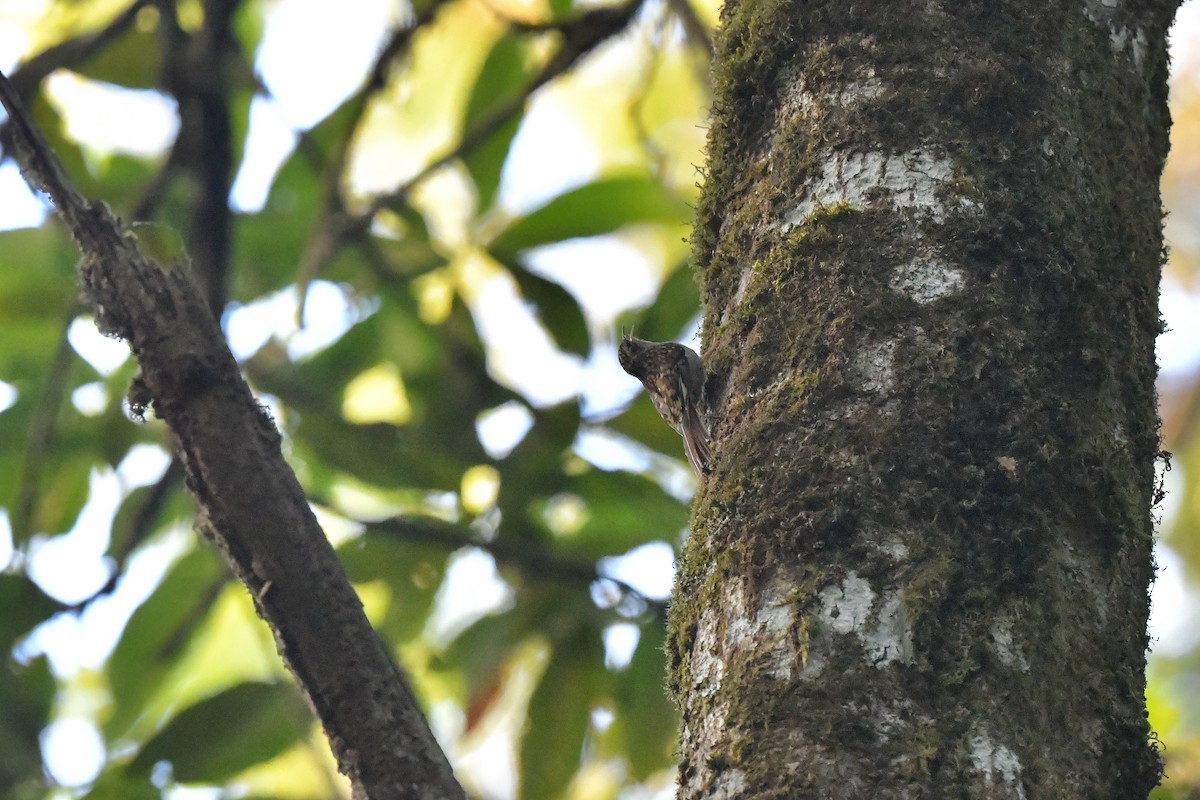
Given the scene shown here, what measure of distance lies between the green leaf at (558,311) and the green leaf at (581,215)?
100 mm

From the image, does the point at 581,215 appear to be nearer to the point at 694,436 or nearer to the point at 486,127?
the point at 486,127

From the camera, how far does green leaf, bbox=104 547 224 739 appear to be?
3121 millimetres

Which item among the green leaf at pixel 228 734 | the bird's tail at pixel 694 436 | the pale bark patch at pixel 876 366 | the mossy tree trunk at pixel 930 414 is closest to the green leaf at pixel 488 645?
the green leaf at pixel 228 734

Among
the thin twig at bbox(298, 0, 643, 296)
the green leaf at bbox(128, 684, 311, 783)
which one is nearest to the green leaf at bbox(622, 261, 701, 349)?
the thin twig at bbox(298, 0, 643, 296)

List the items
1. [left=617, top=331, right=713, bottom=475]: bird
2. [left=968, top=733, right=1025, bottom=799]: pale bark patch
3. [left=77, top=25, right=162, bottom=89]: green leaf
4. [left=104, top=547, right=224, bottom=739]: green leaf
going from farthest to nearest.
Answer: [left=77, top=25, right=162, bottom=89]: green leaf, [left=104, top=547, right=224, bottom=739]: green leaf, [left=617, top=331, right=713, bottom=475]: bird, [left=968, top=733, right=1025, bottom=799]: pale bark patch

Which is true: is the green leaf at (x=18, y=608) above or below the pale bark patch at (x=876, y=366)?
above

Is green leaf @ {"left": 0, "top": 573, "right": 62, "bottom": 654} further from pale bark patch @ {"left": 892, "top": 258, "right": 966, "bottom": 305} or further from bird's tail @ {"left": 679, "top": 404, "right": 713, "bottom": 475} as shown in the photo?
pale bark patch @ {"left": 892, "top": 258, "right": 966, "bottom": 305}

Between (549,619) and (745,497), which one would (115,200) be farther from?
(745,497)

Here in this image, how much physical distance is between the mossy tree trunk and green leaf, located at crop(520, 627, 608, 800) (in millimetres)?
1397

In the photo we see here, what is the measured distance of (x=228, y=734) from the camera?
9.57 feet

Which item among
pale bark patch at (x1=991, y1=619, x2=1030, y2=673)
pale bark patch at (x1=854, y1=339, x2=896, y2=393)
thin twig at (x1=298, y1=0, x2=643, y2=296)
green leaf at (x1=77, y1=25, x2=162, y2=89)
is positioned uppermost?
green leaf at (x1=77, y1=25, x2=162, y2=89)

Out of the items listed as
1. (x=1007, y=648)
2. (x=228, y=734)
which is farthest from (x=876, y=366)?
(x=228, y=734)

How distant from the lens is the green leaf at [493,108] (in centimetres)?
341

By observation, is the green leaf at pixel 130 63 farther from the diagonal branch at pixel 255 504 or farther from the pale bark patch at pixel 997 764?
the pale bark patch at pixel 997 764
